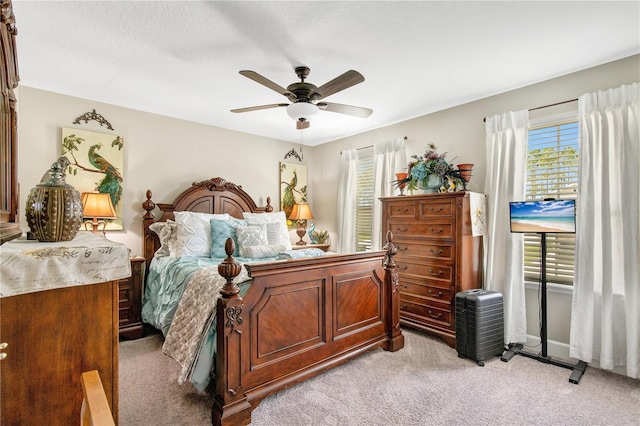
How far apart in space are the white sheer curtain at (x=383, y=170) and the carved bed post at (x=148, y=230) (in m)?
2.80

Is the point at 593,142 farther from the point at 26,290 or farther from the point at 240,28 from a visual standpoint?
the point at 26,290

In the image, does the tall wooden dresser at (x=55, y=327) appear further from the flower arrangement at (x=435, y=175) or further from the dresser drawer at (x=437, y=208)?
the flower arrangement at (x=435, y=175)

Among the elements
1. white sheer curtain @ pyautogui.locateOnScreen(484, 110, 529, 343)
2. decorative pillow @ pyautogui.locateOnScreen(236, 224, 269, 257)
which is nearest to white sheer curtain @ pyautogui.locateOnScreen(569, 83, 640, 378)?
white sheer curtain @ pyautogui.locateOnScreen(484, 110, 529, 343)

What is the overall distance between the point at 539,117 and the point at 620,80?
59 centimetres

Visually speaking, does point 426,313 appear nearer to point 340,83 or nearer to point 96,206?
point 340,83

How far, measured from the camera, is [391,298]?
298 centimetres

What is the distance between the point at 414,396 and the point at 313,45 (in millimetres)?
2686

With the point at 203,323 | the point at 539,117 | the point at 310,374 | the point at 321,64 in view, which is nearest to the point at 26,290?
the point at 203,323

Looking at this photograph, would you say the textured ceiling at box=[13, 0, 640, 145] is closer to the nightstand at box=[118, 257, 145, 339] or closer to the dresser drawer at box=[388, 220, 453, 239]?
the dresser drawer at box=[388, 220, 453, 239]

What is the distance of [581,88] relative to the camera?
2.78m

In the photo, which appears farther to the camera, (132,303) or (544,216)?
(132,303)

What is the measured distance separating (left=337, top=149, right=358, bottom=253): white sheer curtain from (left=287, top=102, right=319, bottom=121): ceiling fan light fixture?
87.9 inches

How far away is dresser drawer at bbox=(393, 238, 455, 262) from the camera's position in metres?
3.11

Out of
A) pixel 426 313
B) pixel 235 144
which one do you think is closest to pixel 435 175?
pixel 426 313
